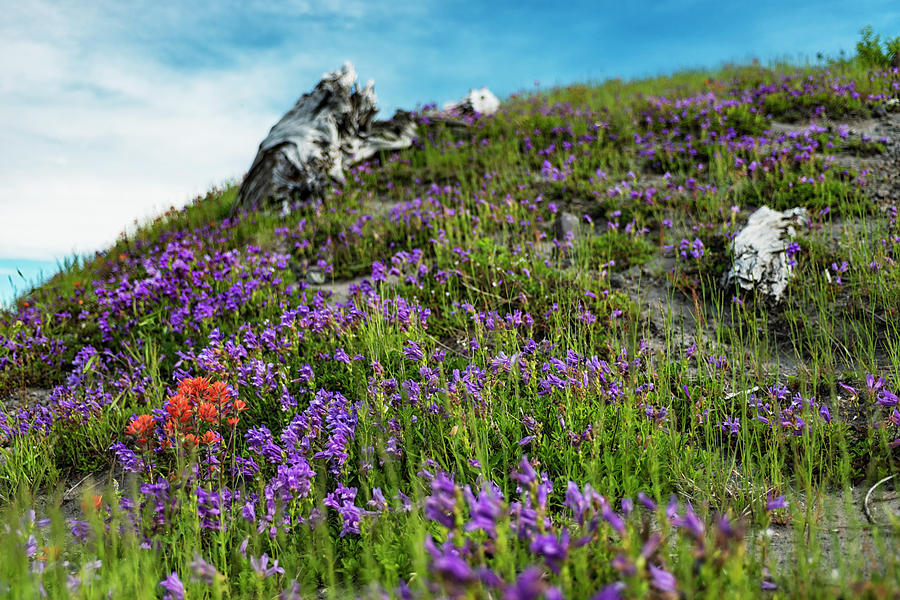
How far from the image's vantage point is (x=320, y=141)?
36.8 feet

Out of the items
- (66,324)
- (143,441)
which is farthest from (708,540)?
(66,324)

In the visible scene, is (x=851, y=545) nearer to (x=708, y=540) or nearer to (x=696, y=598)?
(x=708, y=540)

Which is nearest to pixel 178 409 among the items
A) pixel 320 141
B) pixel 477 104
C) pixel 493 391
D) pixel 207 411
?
pixel 207 411

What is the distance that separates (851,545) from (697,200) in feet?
20.1

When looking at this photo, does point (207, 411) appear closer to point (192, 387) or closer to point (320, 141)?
point (192, 387)

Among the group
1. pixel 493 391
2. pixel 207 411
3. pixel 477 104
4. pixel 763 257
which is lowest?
pixel 493 391

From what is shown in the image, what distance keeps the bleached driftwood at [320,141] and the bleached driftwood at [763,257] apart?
7402 mm

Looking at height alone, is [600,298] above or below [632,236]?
below

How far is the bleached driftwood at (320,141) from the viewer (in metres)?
10.8

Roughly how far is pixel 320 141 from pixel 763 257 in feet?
27.6

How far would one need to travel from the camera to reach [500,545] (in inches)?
67.5

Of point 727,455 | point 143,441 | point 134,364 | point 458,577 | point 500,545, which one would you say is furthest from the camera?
point 134,364

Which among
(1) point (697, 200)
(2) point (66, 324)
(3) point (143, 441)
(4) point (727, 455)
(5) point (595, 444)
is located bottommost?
(4) point (727, 455)

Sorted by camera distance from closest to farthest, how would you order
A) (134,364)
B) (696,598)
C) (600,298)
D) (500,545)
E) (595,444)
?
1. (500,545)
2. (696,598)
3. (595,444)
4. (600,298)
5. (134,364)
